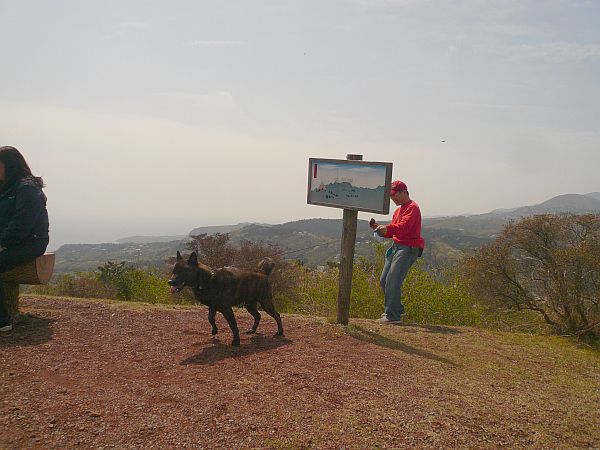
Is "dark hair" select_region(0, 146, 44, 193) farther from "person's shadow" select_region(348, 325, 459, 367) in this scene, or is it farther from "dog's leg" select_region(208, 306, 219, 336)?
"person's shadow" select_region(348, 325, 459, 367)

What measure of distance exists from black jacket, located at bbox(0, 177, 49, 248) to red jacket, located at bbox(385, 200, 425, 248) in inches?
248

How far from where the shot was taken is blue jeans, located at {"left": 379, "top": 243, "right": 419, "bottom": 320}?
892 centimetres

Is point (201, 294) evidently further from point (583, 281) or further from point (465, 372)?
point (583, 281)

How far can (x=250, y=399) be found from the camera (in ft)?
15.5

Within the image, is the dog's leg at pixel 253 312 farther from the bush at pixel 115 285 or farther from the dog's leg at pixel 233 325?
the bush at pixel 115 285

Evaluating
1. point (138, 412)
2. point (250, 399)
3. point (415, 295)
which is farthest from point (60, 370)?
point (415, 295)

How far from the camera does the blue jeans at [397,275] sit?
29.3 feet

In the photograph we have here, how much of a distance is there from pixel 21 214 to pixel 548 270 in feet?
31.3

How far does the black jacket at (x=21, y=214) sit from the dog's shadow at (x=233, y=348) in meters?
3.36

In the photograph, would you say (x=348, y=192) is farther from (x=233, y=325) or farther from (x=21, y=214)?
(x=21, y=214)

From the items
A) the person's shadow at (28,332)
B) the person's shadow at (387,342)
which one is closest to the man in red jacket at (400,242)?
the person's shadow at (387,342)

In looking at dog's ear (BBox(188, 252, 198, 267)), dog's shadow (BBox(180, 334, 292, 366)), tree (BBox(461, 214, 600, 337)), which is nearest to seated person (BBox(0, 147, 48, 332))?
dog's ear (BBox(188, 252, 198, 267))

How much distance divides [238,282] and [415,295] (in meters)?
7.53

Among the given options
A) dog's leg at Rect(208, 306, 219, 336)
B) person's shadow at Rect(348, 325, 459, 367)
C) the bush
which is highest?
dog's leg at Rect(208, 306, 219, 336)
